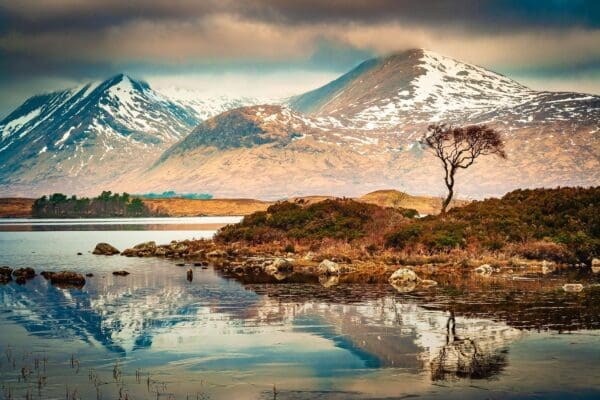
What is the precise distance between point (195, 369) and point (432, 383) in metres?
8.38

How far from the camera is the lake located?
81.0ft

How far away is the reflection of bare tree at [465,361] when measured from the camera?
26016 millimetres

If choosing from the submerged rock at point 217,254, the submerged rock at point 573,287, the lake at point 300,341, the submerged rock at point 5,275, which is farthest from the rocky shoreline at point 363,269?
the submerged rock at point 5,275

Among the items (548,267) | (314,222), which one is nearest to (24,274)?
(314,222)

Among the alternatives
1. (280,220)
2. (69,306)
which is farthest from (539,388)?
(280,220)

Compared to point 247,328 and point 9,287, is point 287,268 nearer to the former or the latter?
point 9,287

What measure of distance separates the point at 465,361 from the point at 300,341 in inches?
288

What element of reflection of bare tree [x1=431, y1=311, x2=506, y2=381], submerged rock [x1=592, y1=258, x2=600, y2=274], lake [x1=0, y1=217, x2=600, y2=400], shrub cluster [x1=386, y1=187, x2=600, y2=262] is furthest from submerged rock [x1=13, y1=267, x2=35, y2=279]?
submerged rock [x1=592, y1=258, x2=600, y2=274]

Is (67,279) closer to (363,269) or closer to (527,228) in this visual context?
(363,269)

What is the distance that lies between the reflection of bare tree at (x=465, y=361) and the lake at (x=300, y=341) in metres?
0.05

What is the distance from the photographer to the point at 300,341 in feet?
105

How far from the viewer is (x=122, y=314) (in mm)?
39219

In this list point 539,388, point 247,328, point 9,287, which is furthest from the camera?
point 9,287

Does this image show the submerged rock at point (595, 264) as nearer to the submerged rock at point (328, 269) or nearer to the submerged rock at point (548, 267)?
the submerged rock at point (548, 267)
